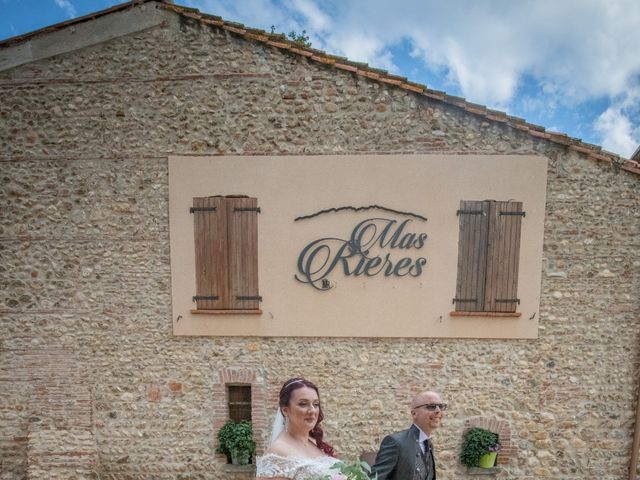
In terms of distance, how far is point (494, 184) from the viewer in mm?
4801

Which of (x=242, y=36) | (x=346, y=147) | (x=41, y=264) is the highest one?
(x=242, y=36)

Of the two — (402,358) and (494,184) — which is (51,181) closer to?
(402,358)

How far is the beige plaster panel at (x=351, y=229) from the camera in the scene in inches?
189

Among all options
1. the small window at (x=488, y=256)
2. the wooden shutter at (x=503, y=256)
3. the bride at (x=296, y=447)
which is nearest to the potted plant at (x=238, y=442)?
the bride at (x=296, y=447)

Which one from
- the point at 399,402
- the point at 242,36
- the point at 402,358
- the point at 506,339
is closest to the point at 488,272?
the point at 506,339

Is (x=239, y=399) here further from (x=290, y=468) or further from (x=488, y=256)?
(x=488, y=256)

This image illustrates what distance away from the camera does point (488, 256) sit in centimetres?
488

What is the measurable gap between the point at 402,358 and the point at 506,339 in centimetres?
159

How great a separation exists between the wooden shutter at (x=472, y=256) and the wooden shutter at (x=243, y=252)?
3.04 m

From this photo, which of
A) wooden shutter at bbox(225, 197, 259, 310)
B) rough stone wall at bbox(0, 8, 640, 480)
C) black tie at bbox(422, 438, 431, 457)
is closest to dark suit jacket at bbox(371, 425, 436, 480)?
black tie at bbox(422, 438, 431, 457)

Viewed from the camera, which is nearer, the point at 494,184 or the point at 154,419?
the point at 494,184

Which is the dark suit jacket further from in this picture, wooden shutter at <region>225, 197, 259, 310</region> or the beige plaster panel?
wooden shutter at <region>225, 197, 259, 310</region>

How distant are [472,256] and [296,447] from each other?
3.65 metres

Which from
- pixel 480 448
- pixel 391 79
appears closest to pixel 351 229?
pixel 391 79
